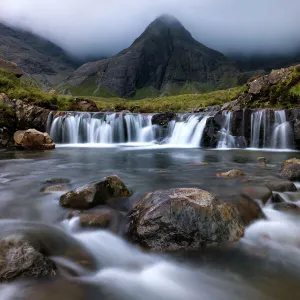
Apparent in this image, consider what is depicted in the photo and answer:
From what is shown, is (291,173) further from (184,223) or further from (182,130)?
(182,130)

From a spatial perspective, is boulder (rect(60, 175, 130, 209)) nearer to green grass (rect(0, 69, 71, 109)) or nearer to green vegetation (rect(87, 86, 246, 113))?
green grass (rect(0, 69, 71, 109))

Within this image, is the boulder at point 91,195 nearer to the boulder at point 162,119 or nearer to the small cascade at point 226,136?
the small cascade at point 226,136

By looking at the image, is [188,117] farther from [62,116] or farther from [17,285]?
[17,285]

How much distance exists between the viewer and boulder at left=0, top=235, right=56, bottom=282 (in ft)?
14.6

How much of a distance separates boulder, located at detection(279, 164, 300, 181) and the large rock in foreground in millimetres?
5609

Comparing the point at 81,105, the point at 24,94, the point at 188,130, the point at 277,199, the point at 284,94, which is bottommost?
the point at 277,199

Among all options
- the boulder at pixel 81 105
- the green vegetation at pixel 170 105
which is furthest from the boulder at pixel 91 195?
the green vegetation at pixel 170 105

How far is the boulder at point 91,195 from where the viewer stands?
7.38 metres

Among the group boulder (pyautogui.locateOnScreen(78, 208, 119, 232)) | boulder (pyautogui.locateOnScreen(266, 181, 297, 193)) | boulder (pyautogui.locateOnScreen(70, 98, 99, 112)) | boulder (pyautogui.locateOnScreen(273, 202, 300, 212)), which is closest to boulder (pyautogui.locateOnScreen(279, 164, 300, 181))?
boulder (pyautogui.locateOnScreen(266, 181, 297, 193))

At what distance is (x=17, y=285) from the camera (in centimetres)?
434

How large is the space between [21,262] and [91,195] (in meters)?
3.01

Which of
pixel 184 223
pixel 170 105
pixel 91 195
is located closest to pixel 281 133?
pixel 91 195

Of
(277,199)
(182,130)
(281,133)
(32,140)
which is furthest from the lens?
(182,130)

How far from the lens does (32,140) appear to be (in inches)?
916
